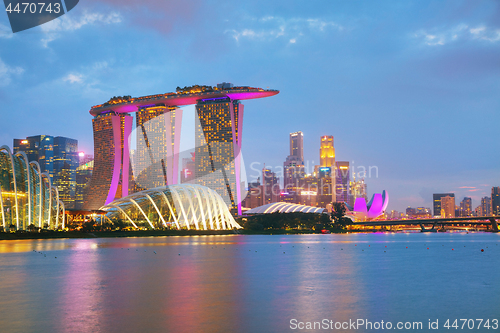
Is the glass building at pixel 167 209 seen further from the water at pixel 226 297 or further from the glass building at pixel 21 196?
the water at pixel 226 297

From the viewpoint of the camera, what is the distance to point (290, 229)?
144 m

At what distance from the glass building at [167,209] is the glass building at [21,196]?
17.1m

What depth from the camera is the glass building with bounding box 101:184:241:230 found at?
9994 cm

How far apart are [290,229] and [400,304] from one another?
415 feet

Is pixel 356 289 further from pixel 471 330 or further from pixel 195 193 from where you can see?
pixel 195 193

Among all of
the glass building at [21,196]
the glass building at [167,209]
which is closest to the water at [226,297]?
the glass building at [21,196]

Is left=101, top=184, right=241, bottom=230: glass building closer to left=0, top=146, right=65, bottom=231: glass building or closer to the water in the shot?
left=0, top=146, right=65, bottom=231: glass building

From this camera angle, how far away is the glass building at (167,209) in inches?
3935

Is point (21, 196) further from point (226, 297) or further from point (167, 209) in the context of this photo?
point (226, 297)

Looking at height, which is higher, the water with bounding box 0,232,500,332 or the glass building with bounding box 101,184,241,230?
the glass building with bounding box 101,184,241,230

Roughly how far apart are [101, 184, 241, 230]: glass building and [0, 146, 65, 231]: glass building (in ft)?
56.2

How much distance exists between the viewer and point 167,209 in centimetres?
10250

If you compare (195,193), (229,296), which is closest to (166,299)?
(229,296)

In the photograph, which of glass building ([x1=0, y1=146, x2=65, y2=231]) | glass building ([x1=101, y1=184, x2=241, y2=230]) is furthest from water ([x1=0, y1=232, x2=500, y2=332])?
glass building ([x1=101, y1=184, x2=241, y2=230])
